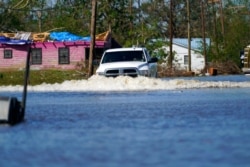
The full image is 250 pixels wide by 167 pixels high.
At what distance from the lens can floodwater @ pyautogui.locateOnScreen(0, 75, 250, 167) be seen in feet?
39.2

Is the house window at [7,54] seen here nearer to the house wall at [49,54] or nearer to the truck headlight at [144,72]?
the house wall at [49,54]

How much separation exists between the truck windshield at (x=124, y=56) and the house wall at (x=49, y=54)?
29112 mm

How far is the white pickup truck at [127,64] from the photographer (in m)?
35.8

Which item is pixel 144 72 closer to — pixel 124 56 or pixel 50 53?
pixel 124 56

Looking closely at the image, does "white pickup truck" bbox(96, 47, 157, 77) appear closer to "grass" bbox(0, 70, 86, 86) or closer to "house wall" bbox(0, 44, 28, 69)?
"grass" bbox(0, 70, 86, 86)

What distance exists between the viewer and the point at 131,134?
1540 centimetres

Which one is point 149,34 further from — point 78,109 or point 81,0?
point 78,109

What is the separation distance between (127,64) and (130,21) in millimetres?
50029

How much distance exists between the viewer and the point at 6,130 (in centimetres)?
1666

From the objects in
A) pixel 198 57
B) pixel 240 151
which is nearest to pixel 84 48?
pixel 198 57

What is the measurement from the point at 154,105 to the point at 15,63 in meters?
45.0

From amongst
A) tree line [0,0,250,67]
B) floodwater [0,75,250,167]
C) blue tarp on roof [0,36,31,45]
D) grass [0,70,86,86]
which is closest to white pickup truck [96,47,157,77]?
floodwater [0,75,250,167]

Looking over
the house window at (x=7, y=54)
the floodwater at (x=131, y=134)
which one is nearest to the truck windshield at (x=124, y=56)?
the floodwater at (x=131, y=134)

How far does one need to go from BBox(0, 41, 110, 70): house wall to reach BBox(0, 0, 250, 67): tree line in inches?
108
